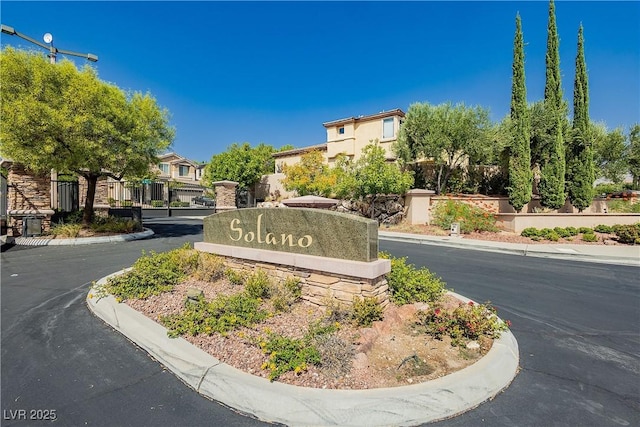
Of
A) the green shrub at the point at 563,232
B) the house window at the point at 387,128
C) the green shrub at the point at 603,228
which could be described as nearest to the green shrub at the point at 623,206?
the green shrub at the point at 603,228

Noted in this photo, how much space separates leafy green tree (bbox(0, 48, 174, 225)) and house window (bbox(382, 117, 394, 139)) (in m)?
19.5

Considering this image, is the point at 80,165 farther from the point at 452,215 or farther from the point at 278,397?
the point at 452,215

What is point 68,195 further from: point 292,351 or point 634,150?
point 634,150

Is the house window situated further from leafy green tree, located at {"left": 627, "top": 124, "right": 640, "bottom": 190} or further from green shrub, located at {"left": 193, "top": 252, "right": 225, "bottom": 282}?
green shrub, located at {"left": 193, "top": 252, "right": 225, "bottom": 282}

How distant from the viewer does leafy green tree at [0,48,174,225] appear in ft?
35.1

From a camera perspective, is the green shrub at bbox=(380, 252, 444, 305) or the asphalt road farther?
the green shrub at bbox=(380, 252, 444, 305)

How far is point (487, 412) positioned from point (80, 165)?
47.7 ft

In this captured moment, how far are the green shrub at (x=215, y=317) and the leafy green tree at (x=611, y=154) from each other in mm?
28672

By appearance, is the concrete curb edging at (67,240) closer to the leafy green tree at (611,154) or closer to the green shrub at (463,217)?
the green shrub at (463,217)

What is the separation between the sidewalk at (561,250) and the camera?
10633 mm

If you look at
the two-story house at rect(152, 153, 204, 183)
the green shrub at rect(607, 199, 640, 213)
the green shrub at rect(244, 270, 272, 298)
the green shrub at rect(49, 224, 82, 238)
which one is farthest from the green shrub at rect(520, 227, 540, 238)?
the two-story house at rect(152, 153, 204, 183)

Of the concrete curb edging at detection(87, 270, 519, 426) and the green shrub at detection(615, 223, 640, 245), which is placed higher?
the green shrub at detection(615, 223, 640, 245)

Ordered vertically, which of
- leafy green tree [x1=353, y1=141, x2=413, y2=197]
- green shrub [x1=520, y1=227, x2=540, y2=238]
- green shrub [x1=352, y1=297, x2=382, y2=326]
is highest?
leafy green tree [x1=353, y1=141, x2=413, y2=197]

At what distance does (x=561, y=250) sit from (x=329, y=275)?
11629mm
